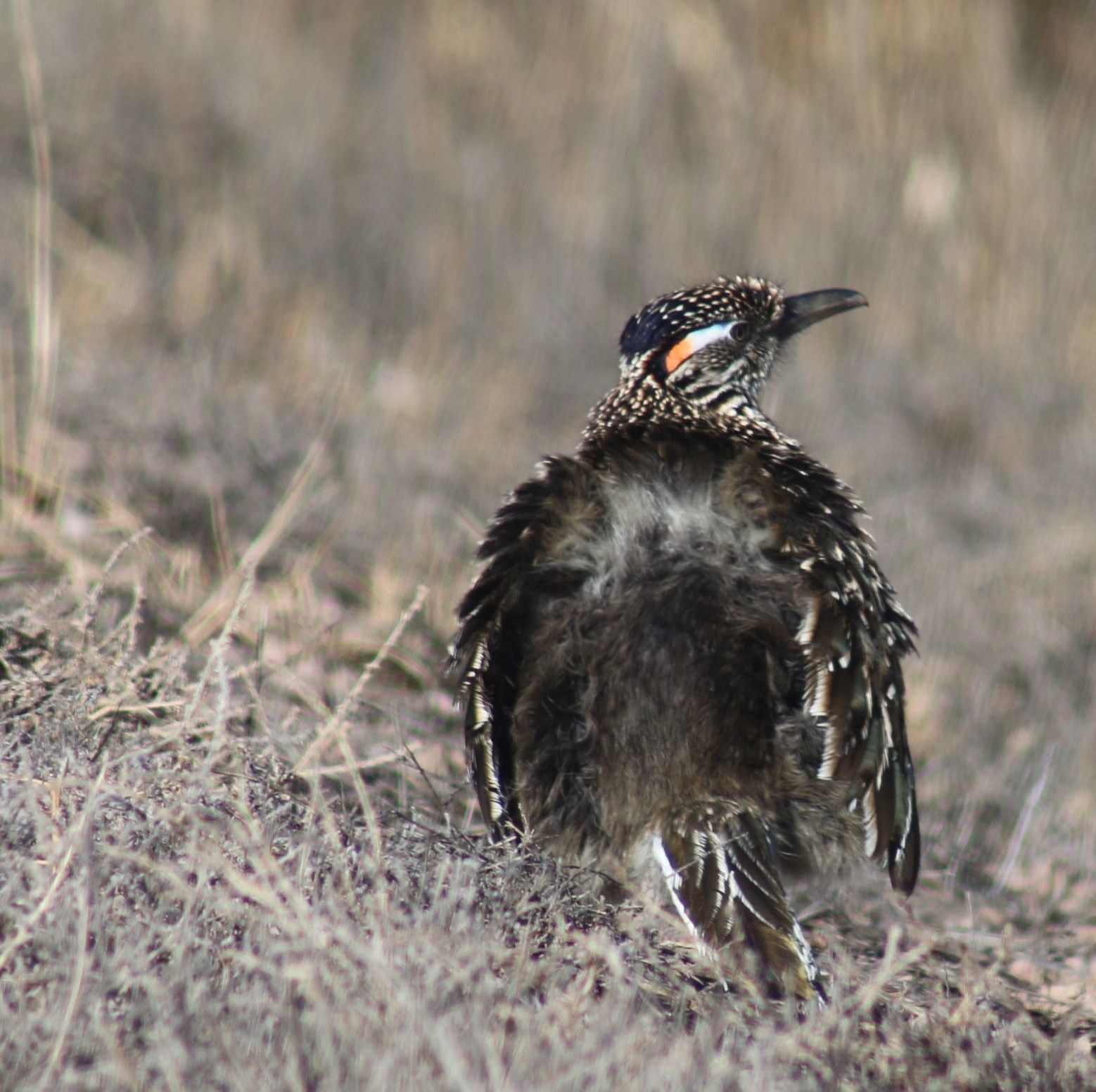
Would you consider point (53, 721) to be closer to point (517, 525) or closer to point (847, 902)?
point (517, 525)

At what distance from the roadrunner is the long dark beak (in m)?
1.02

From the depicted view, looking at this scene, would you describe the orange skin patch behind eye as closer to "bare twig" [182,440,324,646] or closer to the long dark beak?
the long dark beak

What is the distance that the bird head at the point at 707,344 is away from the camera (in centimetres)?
470

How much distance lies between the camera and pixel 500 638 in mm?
3945

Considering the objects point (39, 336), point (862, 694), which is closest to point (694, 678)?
point (862, 694)

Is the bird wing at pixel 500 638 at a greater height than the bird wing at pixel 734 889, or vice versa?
the bird wing at pixel 500 638

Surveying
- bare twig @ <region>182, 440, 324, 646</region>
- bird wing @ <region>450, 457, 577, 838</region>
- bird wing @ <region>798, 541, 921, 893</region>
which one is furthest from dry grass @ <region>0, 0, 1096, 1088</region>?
bird wing @ <region>798, 541, 921, 893</region>

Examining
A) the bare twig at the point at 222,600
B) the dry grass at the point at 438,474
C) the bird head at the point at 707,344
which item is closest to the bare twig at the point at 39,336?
the dry grass at the point at 438,474

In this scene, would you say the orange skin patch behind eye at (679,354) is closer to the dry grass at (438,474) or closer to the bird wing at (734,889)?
the dry grass at (438,474)

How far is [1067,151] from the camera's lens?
9953mm

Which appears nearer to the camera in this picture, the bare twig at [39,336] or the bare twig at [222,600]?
the bare twig at [222,600]

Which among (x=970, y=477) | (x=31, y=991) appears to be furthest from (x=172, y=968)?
(x=970, y=477)

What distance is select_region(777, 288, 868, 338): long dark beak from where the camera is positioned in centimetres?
506

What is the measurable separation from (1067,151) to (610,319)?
9.68 ft
